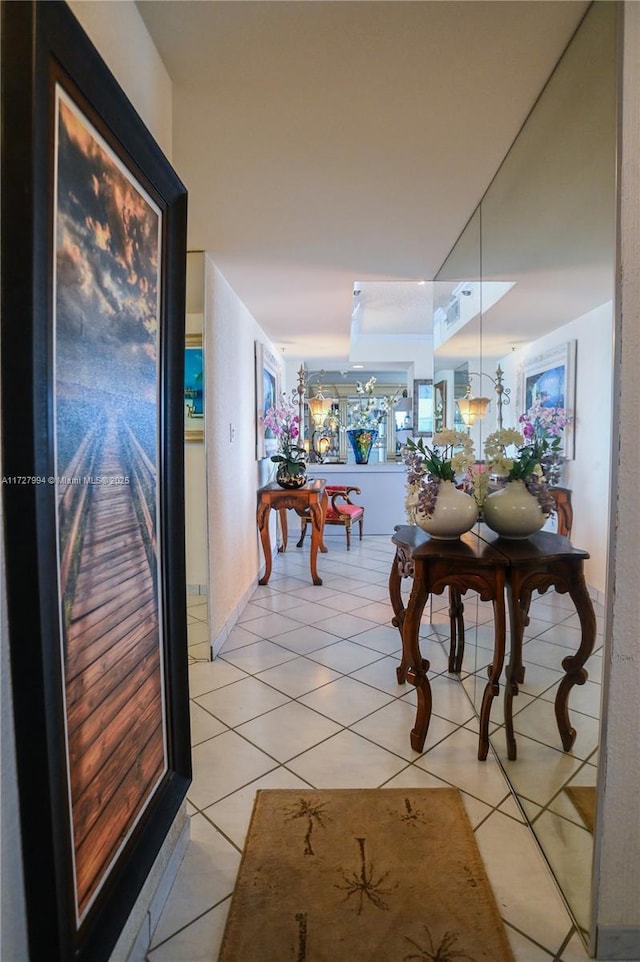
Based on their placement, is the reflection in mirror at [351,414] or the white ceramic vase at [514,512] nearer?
the white ceramic vase at [514,512]

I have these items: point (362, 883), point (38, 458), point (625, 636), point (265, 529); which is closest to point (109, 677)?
point (38, 458)

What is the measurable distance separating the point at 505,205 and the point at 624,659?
5.29 feet

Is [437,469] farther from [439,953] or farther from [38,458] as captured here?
[38,458]

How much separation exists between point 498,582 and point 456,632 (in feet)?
3.13

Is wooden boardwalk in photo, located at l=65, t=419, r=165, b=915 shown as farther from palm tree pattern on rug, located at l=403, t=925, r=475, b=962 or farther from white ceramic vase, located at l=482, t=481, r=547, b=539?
white ceramic vase, located at l=482, t=481, r=547, b=539

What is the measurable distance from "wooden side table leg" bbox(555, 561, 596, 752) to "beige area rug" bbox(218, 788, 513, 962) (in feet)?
1.57

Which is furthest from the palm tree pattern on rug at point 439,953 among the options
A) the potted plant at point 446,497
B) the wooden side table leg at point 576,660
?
the potted plant at point 446,497

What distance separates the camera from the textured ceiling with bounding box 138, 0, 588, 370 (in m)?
1.30

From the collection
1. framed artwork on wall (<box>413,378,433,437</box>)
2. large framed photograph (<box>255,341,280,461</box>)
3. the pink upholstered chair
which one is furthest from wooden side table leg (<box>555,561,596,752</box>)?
framed artwork on wall (<box>413,378,433,437</box>)

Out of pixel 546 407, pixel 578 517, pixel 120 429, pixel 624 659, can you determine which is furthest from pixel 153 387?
pixel 624 659

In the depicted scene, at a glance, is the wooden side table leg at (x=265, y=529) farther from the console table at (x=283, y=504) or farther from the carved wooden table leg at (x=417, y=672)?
the carved wooden table leg at (x=417, y=672)

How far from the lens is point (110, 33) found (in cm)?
115

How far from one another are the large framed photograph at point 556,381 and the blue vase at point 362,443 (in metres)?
4.96

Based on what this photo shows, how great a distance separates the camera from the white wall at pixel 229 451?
2996 millimetres
